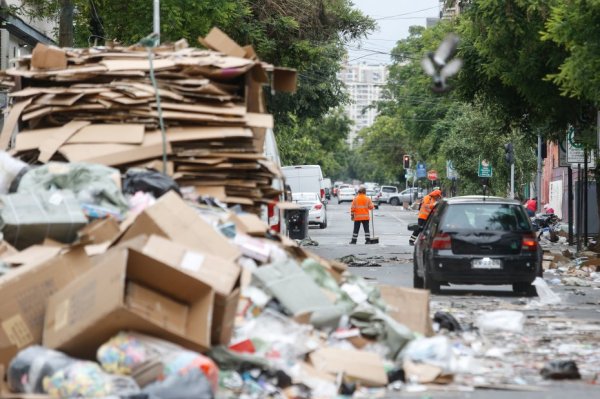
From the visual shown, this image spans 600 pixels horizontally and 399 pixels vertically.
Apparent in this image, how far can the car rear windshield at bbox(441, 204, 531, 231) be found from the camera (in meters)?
19.9

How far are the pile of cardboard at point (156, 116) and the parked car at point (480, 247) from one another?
6463 millimetres

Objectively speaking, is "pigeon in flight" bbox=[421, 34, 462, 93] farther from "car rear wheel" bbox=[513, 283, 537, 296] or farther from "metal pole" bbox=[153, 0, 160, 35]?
"metal pole" bbox=[153, 0, 160, 35]

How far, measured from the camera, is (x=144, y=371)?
29.2ft

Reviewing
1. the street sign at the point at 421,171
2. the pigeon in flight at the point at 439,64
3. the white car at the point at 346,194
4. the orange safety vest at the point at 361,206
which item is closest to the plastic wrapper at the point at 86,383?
the pigeon in flight at the point at 439,64

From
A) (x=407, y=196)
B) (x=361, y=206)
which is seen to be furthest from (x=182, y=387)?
(x=407, y=196)

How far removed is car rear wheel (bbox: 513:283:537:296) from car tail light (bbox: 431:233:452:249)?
140 cm

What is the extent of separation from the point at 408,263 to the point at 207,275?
18.5 m

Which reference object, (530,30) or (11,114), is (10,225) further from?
(530,30)

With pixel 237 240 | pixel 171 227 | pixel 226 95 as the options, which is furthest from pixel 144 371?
pixel 226 95

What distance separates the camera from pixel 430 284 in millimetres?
20016

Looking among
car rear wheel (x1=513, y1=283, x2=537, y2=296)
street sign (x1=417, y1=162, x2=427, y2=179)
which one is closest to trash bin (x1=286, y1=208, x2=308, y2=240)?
car rear wheel (x1=513, y1=283, x2=537, y2=296)

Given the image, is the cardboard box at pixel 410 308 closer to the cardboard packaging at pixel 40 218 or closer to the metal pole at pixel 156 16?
the cardboard packaging at pixel 40 218

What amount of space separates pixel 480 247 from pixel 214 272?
10.2 m

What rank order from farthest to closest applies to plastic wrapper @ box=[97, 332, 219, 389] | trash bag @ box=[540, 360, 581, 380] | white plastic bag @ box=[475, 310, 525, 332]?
white plastic bag @ box=[475, 310, 525, 332], trash bag @ box=[540, 360, 581, 380], plastic wrapper @ box=[97, 332, 219, 389]
